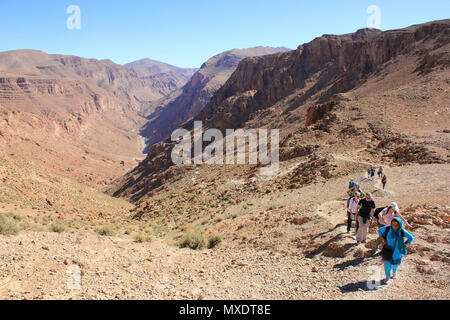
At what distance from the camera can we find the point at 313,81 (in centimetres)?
6128

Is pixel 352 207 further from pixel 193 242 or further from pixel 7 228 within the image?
pixel 7 228

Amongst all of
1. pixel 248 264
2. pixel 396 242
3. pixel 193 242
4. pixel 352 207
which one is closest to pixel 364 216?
pixel 352 207

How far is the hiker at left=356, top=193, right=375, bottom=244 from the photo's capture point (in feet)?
23.0

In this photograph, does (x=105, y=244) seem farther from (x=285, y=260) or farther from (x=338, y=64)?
(x=338, y=64)

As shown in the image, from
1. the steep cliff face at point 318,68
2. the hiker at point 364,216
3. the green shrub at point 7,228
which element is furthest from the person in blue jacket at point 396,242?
the steep cliff face at point 318,68

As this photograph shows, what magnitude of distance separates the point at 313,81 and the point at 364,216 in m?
59.1

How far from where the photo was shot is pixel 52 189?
26188 mm

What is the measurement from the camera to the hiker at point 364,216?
23.0 feet

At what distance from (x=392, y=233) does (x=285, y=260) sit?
292 centimetres

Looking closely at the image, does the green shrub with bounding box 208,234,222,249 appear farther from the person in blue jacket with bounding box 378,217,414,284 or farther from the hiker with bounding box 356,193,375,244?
the person in blue jacket with bounding box 378,217,414,284

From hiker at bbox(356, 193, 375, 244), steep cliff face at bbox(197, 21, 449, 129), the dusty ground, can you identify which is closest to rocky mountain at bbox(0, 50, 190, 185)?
steep cliff face at bbox(197, 21, 449, 129)

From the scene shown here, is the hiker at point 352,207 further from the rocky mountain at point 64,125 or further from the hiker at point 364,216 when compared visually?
the rocky mountain at point 64,125

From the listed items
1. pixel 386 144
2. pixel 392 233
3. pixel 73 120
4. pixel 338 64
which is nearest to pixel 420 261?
pixel 392 233
